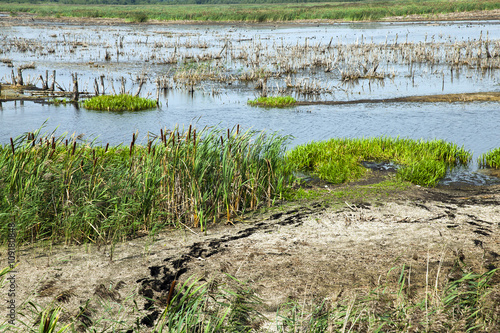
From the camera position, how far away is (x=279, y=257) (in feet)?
20.0

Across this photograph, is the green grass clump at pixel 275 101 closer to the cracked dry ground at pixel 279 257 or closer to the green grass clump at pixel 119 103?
the green grass clump at pixel 119 103

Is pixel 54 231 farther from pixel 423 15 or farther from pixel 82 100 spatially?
pixel 423 15

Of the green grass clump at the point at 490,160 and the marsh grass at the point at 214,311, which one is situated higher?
the green grass clump at the point at 490,160

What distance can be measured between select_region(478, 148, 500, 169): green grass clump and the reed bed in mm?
6176

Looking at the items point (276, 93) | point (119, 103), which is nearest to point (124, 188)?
point (119, 103)

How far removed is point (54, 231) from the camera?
6801mm

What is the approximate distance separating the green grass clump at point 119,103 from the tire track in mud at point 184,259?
1240 cm

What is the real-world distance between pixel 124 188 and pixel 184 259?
1893 mm

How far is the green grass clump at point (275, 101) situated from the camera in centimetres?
1962

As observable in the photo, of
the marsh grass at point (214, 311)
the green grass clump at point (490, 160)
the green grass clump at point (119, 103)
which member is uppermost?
the green grass clump at point (119, 103)

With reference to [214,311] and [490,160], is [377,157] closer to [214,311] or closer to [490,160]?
[490,160]

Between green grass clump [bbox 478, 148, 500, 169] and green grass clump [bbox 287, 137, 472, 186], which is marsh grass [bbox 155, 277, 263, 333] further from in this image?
green grass clump [bbox 478, 148, 500, 169]

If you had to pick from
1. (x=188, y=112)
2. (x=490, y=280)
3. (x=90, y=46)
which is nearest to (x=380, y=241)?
(x=490, y=280)

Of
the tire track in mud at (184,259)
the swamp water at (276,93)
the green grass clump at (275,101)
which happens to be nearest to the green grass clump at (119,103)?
the swamp water at (276,93)
